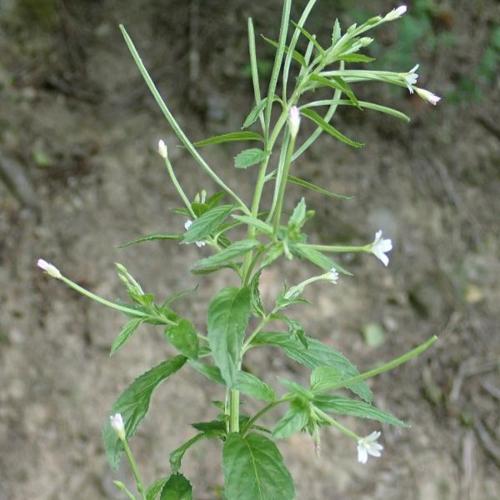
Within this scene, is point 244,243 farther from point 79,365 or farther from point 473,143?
point 473,143

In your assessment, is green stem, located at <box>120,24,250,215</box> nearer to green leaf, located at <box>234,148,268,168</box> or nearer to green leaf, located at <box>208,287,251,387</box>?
green leaf, located at <box>234,148,268,168</box>

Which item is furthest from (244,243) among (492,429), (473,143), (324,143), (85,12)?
(85,12)

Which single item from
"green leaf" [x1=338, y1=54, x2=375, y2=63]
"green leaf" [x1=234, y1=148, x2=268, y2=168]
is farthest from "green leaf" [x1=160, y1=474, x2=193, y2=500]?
"green leaf" [x1=338, y1=54, x2=375, y2=63]

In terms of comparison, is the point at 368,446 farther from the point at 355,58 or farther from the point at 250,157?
the point at 355,58

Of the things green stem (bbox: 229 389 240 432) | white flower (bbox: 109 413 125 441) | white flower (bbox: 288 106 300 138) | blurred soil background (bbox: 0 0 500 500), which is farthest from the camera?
blurred soil background (bbox: 0 0 500 500)

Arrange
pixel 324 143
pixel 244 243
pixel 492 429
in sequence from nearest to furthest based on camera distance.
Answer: pixel 244 243
pixel 492 429
pixel 324 143

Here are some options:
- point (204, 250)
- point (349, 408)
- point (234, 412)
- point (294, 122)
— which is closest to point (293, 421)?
point (349, 408)
